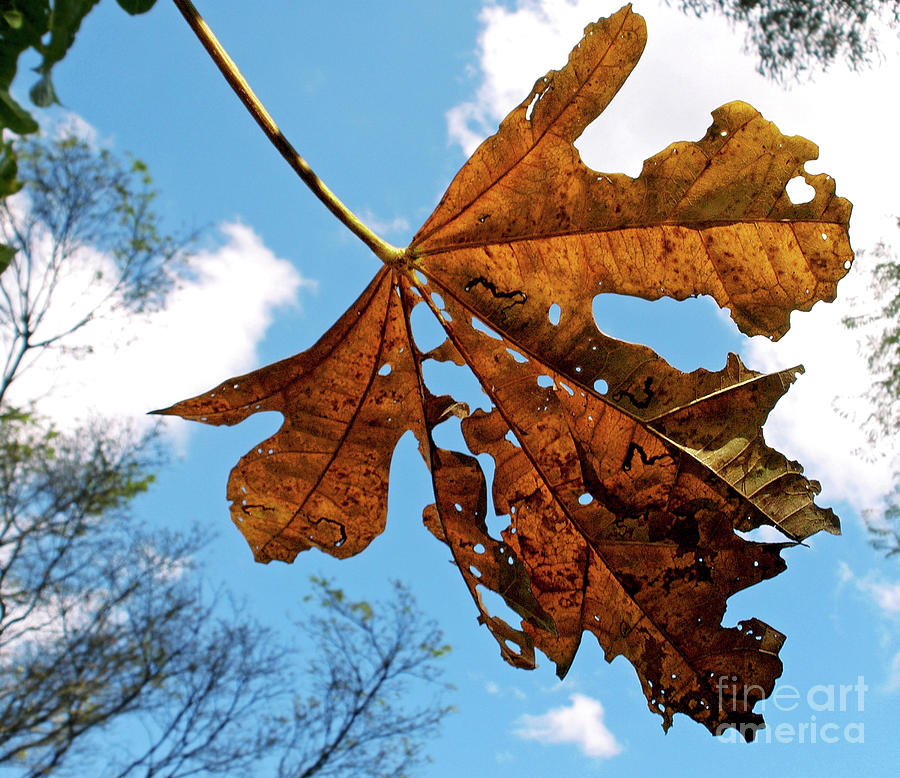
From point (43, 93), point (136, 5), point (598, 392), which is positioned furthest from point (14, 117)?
point (598, 392)

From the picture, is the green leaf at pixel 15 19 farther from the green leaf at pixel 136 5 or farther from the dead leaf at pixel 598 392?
the dead leaf at pixel 598 392

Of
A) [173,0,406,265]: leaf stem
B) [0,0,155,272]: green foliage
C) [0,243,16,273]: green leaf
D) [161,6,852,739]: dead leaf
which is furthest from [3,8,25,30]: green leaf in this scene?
[161,6,852,739]: dead leaf

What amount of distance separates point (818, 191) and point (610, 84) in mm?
301

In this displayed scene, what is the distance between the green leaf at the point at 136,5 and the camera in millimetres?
747

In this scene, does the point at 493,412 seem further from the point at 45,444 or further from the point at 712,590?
the point at 45,444

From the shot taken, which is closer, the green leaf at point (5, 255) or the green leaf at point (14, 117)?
the green leaf at point (14, 117)

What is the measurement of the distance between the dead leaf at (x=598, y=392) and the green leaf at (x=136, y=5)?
0.41 metres

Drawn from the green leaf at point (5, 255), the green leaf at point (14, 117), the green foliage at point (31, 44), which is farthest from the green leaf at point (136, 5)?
the green leaf at point (5, 255)

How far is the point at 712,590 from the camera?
97 cm

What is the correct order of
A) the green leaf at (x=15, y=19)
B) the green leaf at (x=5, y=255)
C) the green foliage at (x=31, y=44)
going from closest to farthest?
the green foliage at (x=31, y=44) → the green leaf at (x=15, y=19) → the green leaf at (x=5, y=255)

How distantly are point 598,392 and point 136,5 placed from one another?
2.31 ft

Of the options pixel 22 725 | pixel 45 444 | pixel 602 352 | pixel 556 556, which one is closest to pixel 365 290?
pixel 602 352

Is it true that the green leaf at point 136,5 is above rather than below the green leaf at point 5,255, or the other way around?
above

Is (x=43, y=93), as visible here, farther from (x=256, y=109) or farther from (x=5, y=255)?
(x=5, y=255)
